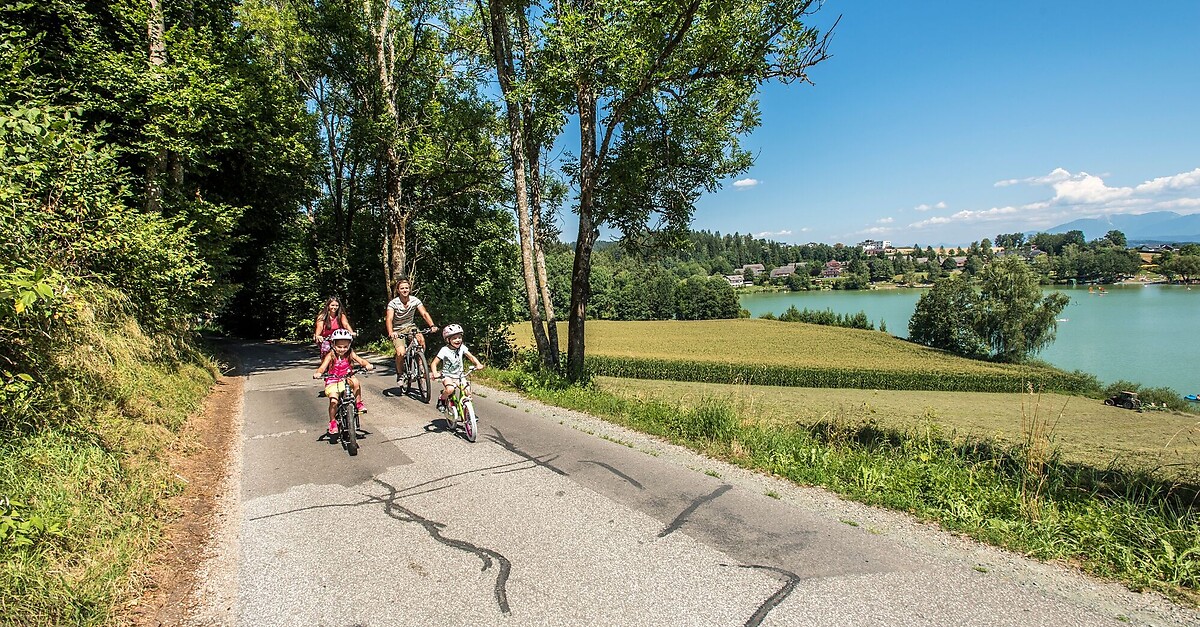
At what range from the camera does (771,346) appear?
61594 mm

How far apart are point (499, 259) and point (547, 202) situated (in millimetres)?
8289

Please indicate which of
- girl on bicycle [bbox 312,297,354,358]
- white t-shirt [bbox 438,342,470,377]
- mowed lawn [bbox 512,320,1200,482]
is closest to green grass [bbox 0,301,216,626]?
girl on bicycle [bbox 312,297,354,358]

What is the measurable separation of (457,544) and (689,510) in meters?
2.06

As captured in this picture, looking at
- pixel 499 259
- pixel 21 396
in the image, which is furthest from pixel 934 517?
pixel 499 259

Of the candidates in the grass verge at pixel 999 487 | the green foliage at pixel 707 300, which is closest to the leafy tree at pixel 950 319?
the green foliage at pixel 707 300

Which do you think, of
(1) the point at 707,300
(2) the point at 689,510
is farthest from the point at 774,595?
(1) the point at 707,300

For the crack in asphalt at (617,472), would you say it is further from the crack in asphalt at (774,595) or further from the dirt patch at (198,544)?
the dirt patch at (198,544)

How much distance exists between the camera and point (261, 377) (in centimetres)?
1383

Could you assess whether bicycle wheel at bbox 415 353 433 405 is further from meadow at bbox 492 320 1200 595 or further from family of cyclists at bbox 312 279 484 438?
meadow at bbox 492 320 1200 595

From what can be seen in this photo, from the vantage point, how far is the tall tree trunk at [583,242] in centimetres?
1222

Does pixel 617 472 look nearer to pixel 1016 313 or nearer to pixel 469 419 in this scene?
pixel 469 419

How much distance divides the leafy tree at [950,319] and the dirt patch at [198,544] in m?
75.4

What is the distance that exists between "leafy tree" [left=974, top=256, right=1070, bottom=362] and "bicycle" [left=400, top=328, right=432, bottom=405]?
69.4m

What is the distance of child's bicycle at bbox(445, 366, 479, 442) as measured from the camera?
7391 millimetres
